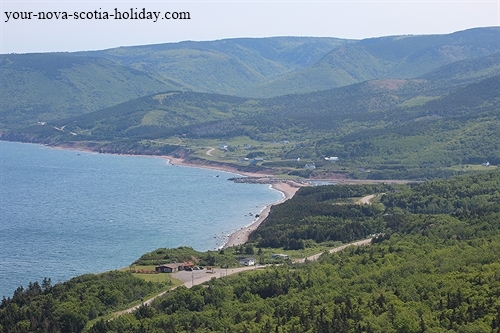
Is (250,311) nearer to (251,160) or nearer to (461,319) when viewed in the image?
(461,319)

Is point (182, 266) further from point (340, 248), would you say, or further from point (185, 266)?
point (340, 248)

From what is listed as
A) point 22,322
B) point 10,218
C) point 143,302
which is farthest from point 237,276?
point 10,218

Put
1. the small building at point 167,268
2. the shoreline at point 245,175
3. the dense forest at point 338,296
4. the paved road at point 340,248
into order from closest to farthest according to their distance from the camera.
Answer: the dense forest at point 338,296 → the small building at point 167,268 → the paved road at point 340,248 → the shoreline at point 245,175

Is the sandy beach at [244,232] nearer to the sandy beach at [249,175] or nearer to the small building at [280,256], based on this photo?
the sandy beach at [249,175]

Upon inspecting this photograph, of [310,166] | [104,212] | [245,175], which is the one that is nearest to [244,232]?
[104,212]

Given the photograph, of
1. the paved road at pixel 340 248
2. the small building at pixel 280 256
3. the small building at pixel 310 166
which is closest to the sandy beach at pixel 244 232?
the paved road at pixel 340 248

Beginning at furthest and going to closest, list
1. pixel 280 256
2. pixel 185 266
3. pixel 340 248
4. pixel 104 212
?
pixel 104 212, pixel 340 248, pixel 280 256, pixel 185 266

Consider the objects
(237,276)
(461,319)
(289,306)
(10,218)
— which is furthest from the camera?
(10,218)
